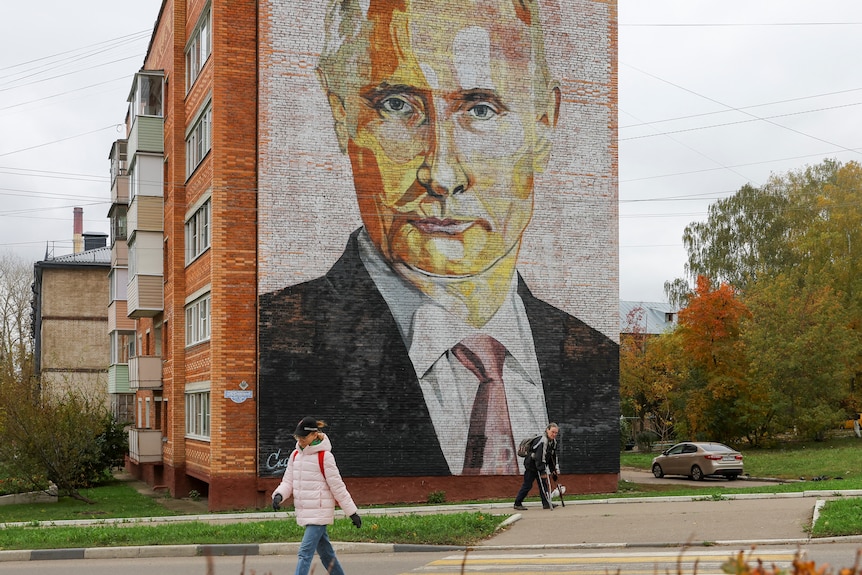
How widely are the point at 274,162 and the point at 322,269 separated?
2.84 m

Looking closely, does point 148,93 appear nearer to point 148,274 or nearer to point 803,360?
point 148,274

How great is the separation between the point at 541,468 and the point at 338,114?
10828mm

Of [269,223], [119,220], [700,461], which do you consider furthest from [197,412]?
[700,461]

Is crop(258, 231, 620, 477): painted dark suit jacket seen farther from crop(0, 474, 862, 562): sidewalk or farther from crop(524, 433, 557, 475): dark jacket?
crop(0, 474, 862, 562): sidewalk

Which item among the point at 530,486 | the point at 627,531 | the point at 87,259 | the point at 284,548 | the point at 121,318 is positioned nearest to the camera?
the point at 284,548

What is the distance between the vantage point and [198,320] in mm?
26922

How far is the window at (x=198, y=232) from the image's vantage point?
26.1 metres

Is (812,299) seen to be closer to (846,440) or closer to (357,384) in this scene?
(846,440)

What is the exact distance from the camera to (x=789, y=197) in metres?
60.9

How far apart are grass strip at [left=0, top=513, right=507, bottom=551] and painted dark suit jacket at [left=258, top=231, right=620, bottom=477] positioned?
8.03m

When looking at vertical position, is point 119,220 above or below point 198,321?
above

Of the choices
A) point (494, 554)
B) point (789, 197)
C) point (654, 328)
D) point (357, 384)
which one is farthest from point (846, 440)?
point (654, 328)
